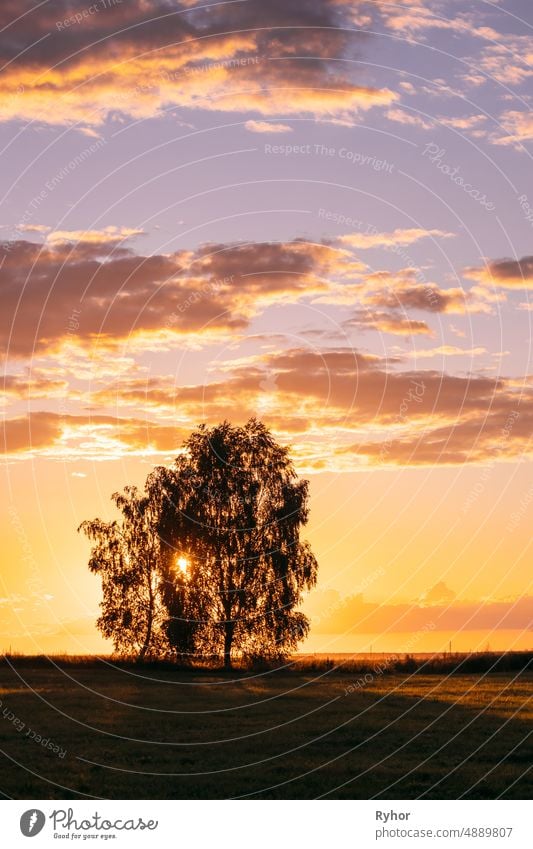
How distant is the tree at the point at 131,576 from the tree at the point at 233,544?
56.2 inches

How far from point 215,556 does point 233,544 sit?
4.58 ft

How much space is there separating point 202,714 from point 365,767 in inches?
474

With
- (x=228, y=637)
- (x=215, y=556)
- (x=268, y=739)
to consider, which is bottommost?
(x=268, y=739)

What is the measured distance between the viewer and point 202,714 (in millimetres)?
34781

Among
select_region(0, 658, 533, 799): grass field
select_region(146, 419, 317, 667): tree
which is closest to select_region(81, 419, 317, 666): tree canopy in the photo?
select_region(146, 419, 317, 667): tree

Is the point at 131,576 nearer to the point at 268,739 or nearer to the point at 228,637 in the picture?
the point at 228,637

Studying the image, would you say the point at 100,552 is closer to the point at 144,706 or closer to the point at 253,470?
the point at 253,470

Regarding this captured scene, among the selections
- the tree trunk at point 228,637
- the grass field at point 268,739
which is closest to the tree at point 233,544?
the tree trunk at point 228,637

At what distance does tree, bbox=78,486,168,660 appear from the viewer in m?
65.7

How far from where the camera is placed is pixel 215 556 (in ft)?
209

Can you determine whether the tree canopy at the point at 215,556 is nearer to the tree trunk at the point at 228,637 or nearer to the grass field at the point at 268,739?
the tree trunk at the point at 228,637

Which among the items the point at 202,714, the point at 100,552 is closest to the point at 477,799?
the point at 202,714

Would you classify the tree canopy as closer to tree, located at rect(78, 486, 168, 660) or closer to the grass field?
tree, located at rect(78, 486, 168, 660)

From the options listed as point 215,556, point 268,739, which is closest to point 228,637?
point 215,556
